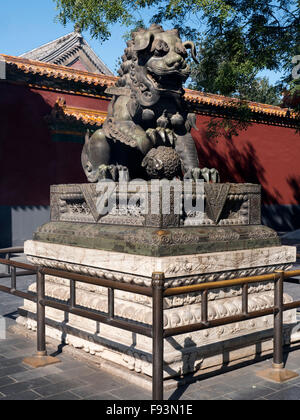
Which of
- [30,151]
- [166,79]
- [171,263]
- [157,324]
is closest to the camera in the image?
[157,324]

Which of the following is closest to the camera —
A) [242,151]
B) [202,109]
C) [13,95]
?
[13,95]

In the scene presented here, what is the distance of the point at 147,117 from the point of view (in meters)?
4.13

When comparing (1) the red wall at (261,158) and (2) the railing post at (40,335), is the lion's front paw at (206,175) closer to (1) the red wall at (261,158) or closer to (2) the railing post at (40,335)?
(2) the railing post at (40,335)

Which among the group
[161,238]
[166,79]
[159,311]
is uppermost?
[166,79]

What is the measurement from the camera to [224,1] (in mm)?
9867

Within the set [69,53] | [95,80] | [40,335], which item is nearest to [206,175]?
[40,335]

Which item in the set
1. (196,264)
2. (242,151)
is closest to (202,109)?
(242,151)

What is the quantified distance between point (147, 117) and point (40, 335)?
6.49 ft

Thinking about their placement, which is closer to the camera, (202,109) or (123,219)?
(123,219)

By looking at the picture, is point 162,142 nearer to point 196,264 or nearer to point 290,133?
point 196,264

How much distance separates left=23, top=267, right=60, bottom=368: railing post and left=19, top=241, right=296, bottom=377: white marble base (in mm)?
285

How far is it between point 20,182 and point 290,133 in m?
10.3

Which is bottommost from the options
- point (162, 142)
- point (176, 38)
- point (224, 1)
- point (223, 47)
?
point (162, 142)

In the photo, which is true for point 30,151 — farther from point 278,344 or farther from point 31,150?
point 278,344
